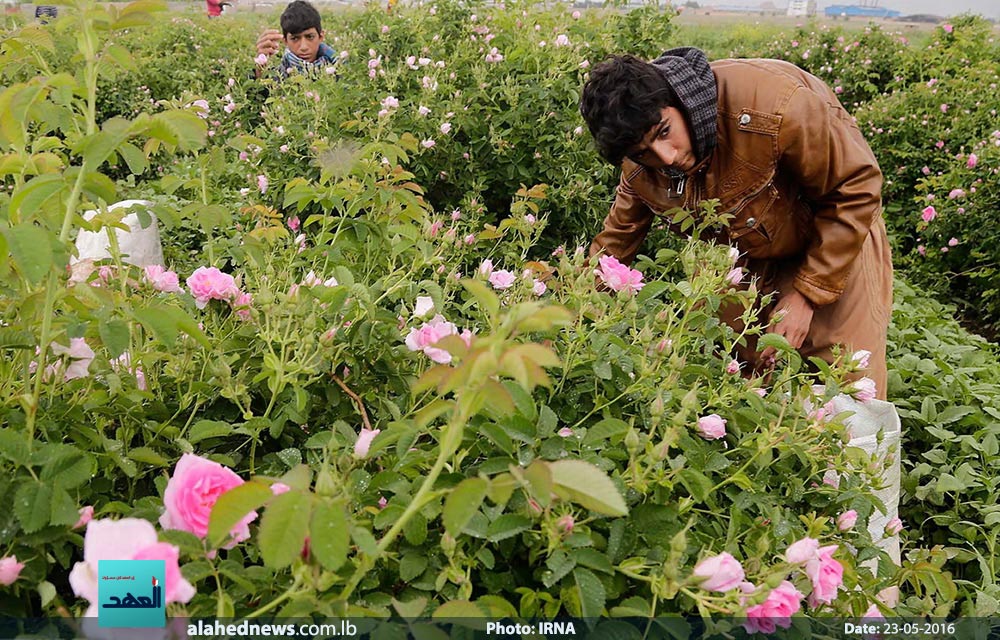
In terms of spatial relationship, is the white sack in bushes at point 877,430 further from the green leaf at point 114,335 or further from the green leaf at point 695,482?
the green leaf at point 114,335

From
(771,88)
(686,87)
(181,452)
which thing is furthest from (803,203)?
(181,452)

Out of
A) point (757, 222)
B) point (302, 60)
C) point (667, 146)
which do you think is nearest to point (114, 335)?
point (667, 146)

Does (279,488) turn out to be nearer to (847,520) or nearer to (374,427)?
(374,427)

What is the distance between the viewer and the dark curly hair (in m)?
1.74

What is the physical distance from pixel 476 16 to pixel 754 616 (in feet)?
10.6

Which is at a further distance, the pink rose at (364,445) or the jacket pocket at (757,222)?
the jacket pocket at (757,222)

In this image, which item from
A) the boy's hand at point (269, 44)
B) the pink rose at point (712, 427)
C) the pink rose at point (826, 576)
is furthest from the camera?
the boy's hand at point (269, 44)

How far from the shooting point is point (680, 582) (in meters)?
0.76

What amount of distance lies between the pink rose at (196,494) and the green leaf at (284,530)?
11 centimetres

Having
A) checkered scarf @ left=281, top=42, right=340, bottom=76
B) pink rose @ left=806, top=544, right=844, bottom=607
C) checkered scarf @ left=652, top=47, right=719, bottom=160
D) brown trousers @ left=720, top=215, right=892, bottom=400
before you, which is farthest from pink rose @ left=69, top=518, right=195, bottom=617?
checkered scarf @ left=281, top=42, right=340, bottom=76

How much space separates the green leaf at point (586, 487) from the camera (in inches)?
24.9

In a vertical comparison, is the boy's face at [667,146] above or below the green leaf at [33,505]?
above

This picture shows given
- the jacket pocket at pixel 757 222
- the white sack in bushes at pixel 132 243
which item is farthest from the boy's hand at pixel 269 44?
the jacket pocket at pixel 757 222

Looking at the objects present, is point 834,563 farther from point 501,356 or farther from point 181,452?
point 181,452
